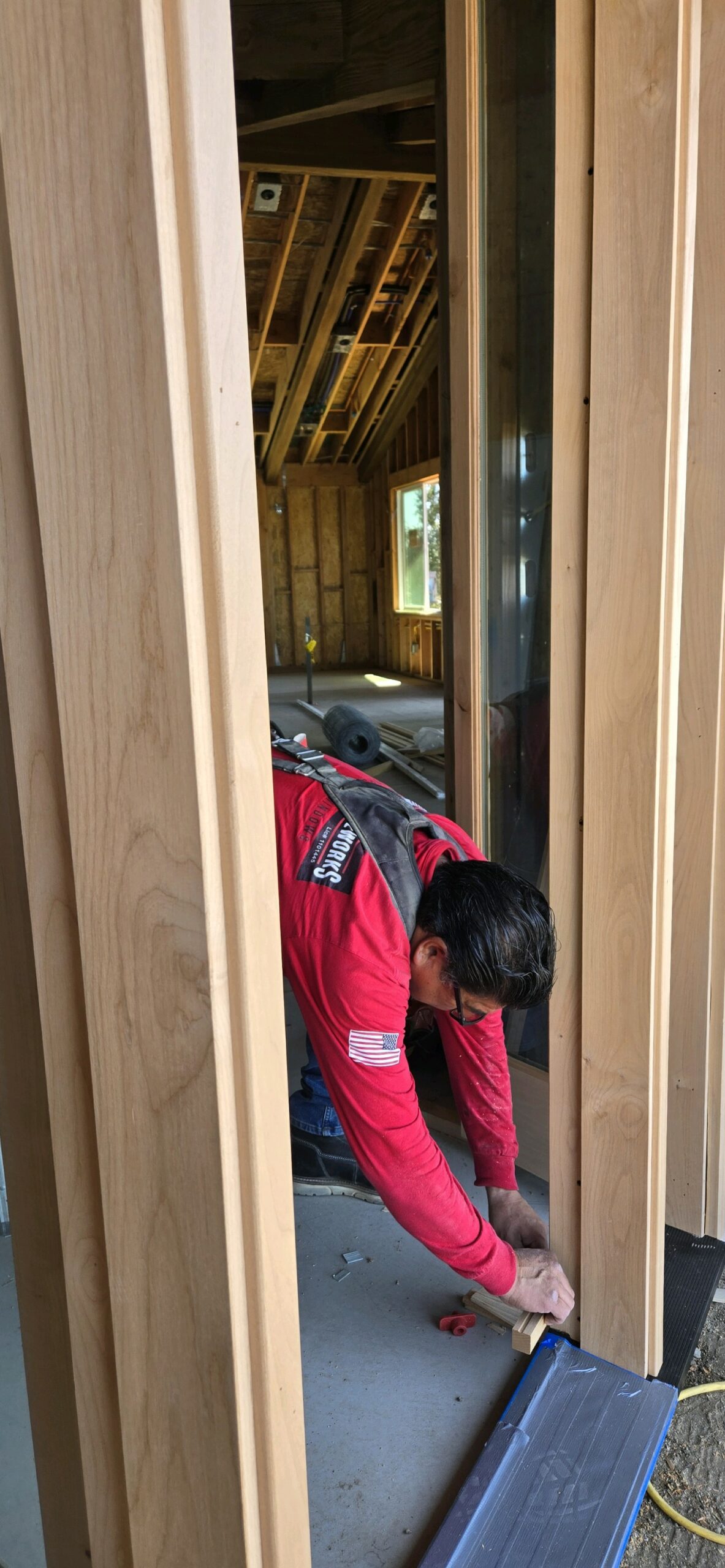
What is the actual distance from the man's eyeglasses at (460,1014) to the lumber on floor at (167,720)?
85 centimetres

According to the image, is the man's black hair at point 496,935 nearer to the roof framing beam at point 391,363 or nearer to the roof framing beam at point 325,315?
the roof framing beam at point 325,315

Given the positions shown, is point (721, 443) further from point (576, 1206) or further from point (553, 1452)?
point (553, 1452)

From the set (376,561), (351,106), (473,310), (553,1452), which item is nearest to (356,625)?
(376,561)

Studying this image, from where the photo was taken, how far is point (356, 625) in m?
14.2

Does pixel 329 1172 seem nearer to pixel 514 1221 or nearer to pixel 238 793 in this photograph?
pixel 514 1221

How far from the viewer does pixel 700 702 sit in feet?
6.28

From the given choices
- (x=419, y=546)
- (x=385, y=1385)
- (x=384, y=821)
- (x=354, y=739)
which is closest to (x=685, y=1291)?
(x=385, y=1385)

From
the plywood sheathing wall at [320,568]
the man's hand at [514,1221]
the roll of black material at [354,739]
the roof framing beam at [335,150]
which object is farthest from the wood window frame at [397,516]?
the man's hand at [514,1221]

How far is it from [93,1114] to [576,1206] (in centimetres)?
129

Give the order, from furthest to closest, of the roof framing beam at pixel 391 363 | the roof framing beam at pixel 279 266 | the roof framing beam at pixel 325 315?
1. the roof framing beam at pixel 391 363
2. the roof framing beam at pixel 325 315
3. the roof framing beam at pixel 279 266

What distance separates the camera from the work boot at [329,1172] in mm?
2320

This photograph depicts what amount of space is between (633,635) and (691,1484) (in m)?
1.35

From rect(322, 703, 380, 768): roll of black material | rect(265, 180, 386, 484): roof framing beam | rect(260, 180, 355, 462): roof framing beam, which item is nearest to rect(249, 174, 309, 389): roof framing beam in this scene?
rect(260, 180, 355, 462): roof framing beam

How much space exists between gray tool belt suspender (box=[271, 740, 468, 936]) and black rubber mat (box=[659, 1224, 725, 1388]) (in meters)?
0.98
